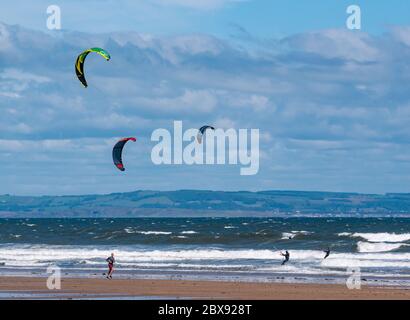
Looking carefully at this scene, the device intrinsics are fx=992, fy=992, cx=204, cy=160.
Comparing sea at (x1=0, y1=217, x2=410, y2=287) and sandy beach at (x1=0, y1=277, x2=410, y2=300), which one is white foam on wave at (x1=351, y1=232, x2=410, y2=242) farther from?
sandy beach at (x1=0, y1=277, x2=410, y2=300)

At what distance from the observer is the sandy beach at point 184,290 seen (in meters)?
25.5

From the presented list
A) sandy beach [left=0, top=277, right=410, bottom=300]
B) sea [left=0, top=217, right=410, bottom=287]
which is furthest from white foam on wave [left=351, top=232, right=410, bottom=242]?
sandy beach [left=0, top=277, right=410, bottom=300]

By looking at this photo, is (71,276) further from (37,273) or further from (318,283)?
(318,283)

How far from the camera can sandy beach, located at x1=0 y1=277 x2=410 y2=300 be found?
83.6ft

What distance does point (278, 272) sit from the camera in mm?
36469

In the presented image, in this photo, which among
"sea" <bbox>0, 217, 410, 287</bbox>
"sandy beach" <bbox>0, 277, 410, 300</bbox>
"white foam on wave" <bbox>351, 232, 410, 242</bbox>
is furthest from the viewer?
"white foam on wave" <bbox>351, 232, 410, 242</bbox>

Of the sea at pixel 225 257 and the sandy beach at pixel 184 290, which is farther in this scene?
the sea at pixel 225 257
